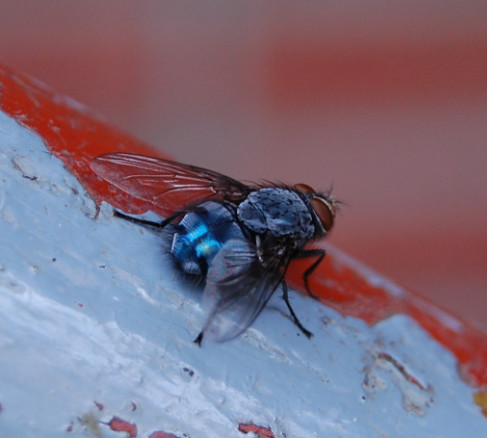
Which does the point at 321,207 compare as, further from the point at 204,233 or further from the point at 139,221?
the point at 139,221

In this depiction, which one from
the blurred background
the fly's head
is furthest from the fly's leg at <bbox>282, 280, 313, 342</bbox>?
the blurred background

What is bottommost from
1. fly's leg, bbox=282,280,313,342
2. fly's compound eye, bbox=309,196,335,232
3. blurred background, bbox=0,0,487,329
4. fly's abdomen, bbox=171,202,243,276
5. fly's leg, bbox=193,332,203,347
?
blurred background, bbox=0,0,487,329

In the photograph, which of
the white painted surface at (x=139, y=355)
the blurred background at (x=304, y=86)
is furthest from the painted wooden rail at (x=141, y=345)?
the blurred background at (x=304, y=86)

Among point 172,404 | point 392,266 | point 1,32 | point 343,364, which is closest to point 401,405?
point 343,364

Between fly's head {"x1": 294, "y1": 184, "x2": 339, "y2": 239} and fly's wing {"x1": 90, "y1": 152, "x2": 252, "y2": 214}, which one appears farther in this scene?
fly's head {"x1": 294, "y1": 184, "x2": 339, "y2": 239}

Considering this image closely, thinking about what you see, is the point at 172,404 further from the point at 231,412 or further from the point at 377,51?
the point at 377,51

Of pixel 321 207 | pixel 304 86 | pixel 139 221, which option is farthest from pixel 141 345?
pixel 304 86

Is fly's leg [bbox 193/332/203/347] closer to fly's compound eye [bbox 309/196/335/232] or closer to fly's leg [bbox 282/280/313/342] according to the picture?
fly's leg [bbox 282/280/313/342]

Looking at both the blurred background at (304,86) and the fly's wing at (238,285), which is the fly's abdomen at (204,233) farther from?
the blurred background at (304,86)
